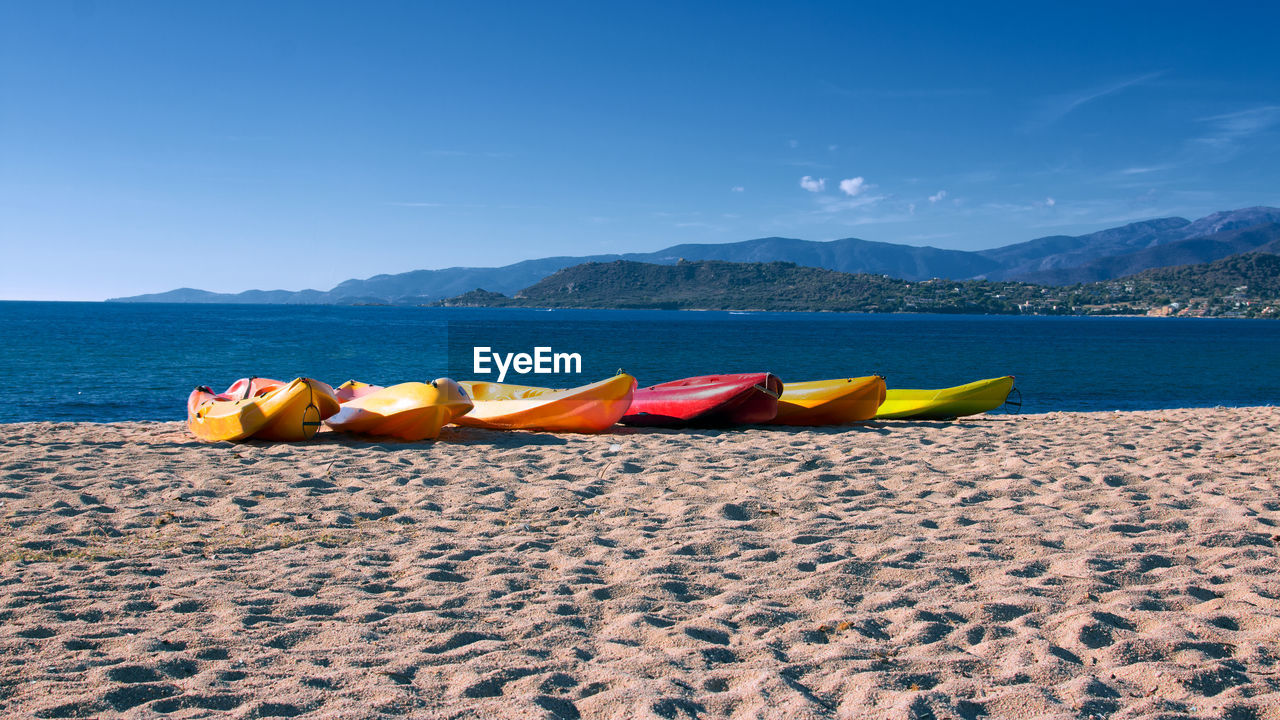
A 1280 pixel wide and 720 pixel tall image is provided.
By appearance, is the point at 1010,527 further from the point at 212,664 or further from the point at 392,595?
the point at 212,664

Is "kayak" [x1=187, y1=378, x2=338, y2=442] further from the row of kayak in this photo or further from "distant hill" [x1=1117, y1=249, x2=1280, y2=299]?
"distant hill" [x1=1117, y1=249, x2=1280, y2=299]

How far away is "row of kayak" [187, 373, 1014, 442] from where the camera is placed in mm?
9781

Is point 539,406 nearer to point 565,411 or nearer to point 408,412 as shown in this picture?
point 565,411

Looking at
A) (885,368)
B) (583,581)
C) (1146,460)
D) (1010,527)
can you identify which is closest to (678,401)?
(1146,460)

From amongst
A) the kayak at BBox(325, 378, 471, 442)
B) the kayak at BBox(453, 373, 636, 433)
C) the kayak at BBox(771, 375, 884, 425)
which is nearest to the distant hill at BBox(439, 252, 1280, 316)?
the kayak at BBox(771, 375, 884, 425)

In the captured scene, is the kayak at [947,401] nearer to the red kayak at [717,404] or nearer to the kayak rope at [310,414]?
the red kayak at [717,404]

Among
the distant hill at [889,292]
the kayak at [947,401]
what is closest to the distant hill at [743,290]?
the distant hill at [889,292]

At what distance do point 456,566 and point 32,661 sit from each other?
2001 millimetres

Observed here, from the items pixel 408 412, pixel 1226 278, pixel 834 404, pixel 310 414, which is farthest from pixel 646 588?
pixel 1226 278

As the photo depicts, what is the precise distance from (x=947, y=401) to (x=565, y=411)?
6294mm

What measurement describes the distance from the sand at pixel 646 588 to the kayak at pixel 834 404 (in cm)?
360

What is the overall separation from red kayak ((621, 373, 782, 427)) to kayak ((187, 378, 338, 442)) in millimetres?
4104

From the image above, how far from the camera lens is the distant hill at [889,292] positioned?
14688cm

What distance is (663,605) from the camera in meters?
4.01
